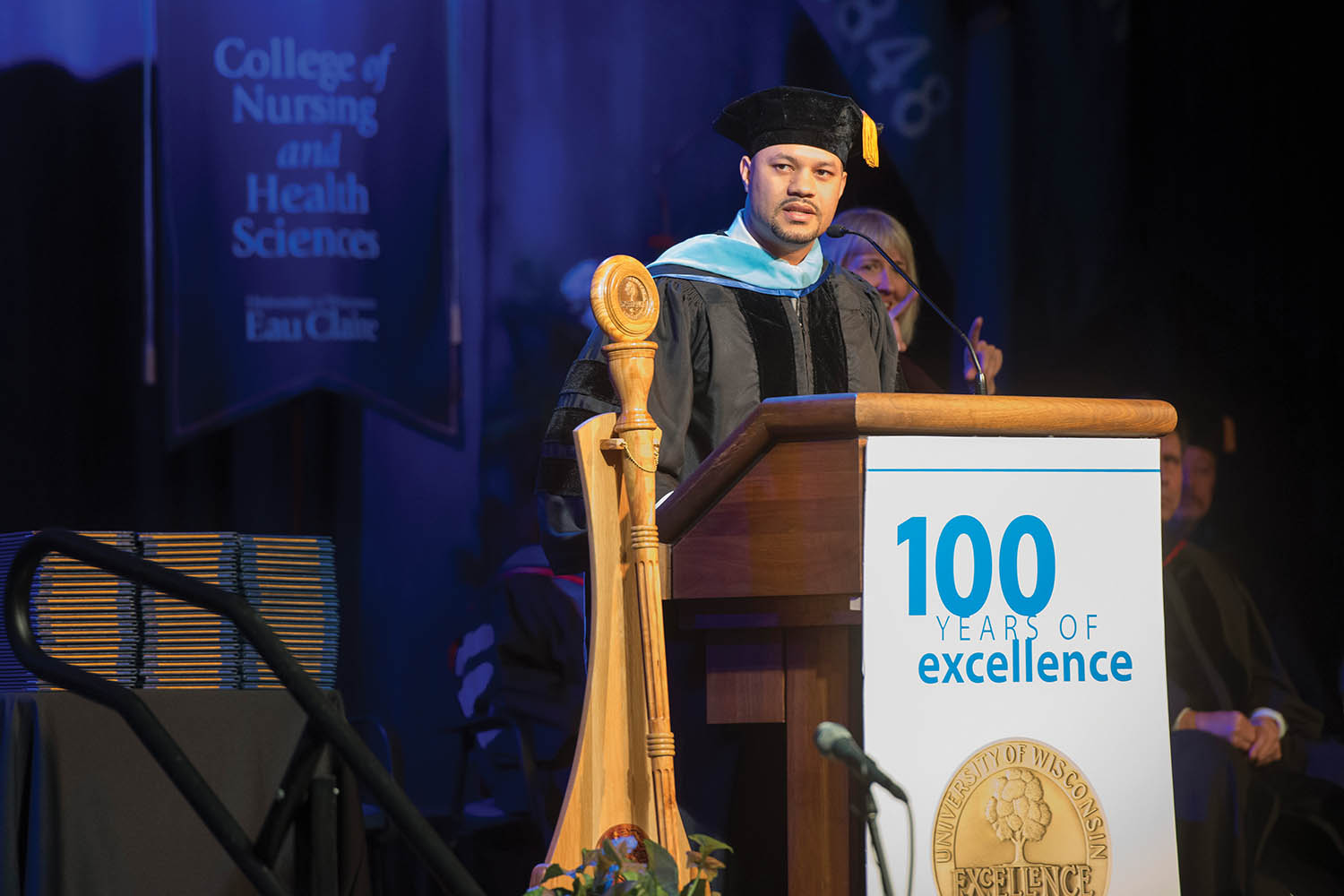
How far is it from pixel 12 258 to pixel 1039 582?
11.0 feet

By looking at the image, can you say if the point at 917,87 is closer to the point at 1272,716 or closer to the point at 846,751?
the point at 1272,716

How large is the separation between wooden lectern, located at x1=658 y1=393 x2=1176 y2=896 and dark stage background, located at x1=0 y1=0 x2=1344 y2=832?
8.52 ft

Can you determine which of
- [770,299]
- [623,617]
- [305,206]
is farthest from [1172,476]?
[623,617]

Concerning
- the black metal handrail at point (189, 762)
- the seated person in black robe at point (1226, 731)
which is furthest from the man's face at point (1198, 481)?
the black metal handrail at point (189, 762)

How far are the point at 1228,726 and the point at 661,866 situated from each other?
10.0ft

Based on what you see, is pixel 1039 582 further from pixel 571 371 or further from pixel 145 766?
pixel 145 766

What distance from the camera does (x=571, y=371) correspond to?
277 cm

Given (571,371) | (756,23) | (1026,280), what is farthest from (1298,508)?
(571,371)

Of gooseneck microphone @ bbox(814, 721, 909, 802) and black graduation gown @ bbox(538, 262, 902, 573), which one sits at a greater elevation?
black graduation gown @ bbox(538, 262, 902, 573)

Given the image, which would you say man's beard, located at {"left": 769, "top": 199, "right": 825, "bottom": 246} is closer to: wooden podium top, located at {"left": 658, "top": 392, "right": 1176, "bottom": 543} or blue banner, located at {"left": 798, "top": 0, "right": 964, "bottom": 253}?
wooden podium top, located at {"left": 658, "top": 392, "right": 1176, "bottom": 543}

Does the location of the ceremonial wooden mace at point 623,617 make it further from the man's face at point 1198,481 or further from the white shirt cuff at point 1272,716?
the man's face at point 1198,481

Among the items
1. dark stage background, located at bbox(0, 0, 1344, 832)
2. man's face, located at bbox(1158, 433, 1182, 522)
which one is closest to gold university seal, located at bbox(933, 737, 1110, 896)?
dark stage background, located at bbox(0, 0, 1344, 832)

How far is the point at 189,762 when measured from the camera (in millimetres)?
1647

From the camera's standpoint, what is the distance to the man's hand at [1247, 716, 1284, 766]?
455 centimetres
